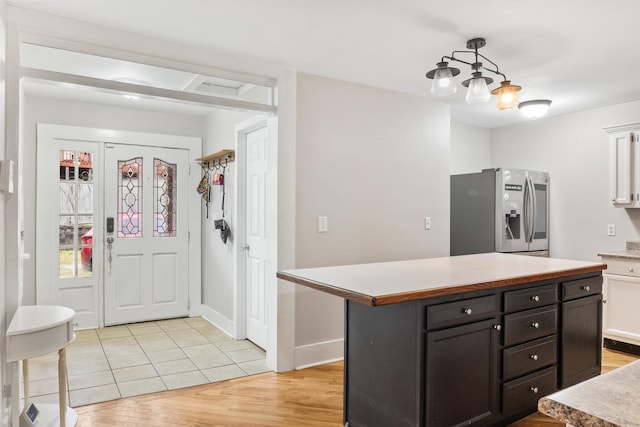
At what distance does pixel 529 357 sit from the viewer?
94.0 inches

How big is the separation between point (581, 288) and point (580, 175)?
234 centimetres

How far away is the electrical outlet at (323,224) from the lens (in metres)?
3.40

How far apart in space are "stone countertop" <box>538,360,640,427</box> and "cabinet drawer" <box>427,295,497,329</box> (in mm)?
1085

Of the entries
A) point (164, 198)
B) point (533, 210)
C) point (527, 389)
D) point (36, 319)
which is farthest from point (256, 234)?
point (533, 210)

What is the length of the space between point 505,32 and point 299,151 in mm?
1632

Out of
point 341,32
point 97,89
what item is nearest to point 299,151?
point 341,32

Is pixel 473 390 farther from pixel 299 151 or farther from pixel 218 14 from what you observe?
pixel 218 14

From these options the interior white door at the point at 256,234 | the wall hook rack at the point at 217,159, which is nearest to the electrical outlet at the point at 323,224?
the interior white door at the point at 256,234

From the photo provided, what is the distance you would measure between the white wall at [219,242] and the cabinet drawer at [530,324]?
272 centimetres

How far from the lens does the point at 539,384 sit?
246 centimetres

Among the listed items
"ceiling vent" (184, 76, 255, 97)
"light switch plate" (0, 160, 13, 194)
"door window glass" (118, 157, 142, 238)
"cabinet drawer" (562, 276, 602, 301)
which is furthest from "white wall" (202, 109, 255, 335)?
"cabinet drawer" (562, 276, 602, 301)

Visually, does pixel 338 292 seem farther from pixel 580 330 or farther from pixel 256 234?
pixel 256 234

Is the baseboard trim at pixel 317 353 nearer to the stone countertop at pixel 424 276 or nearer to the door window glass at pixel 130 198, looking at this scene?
the stone countertop at pixel 424 276

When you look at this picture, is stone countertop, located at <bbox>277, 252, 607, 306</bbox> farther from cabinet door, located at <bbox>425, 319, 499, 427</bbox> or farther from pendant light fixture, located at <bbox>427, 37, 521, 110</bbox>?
pendant light fixture, located at <bbox>427, 37, 521, 110</bbox>
